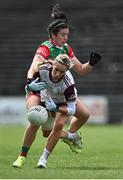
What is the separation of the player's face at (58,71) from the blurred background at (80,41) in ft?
61.5

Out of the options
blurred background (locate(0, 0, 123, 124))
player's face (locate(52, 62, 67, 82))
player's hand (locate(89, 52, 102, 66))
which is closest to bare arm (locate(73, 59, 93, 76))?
player's hand (locate(89, 52, 102, 66))

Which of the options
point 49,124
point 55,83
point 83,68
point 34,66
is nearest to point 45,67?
point 55,83

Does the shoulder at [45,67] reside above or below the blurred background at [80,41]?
above

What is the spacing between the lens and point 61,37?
8.91 m

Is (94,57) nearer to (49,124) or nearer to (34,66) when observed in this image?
(34,66)

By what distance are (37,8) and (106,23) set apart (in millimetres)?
3311

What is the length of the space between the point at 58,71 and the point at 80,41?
21.8 m

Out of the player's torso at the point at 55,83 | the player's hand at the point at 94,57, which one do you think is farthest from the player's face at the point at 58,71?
the player's hand at the point at 94,57

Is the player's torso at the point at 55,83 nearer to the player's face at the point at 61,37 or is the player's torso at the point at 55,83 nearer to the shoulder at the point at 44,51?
the player's face at the point at 61,37

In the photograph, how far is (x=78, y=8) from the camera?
103 feet

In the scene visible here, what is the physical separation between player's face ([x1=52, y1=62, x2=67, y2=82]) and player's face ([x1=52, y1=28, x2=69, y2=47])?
861mm

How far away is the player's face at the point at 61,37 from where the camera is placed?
885cm

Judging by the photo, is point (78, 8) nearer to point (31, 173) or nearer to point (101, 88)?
point (101, 88)

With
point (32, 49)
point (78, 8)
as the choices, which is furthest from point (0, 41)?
point (78, 8)
